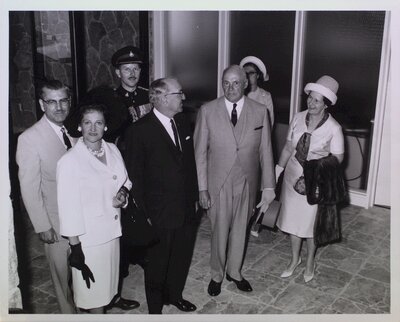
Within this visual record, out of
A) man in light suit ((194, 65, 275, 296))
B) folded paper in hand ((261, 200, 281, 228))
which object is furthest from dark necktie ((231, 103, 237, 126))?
folded paper in hand ((261, 200, 281, 228))

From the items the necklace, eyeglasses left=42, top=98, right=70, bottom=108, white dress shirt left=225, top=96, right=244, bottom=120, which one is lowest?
the necklace

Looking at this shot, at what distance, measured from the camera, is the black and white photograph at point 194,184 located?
1899 millimetres

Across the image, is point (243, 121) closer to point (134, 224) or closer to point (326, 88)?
point (326, 88)

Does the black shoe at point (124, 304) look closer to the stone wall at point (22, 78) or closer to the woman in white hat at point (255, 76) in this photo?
the woman in white hat at point (255, 76)

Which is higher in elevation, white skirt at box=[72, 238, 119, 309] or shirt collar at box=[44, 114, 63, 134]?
shirt collar at box=[44, 114, 63, 134]

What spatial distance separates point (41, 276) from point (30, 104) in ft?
5.18

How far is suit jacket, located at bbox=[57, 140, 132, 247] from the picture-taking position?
1780 millimetres

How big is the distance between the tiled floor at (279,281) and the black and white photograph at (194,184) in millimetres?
11

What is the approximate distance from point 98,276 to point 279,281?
1184mm

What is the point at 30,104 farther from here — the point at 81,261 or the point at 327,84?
the point at 327,84

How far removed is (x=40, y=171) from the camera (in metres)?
1.87

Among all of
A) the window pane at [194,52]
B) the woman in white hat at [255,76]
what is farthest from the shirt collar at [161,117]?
the window pane at [194,52]

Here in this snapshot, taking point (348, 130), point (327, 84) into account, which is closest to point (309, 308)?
point (327, 84)

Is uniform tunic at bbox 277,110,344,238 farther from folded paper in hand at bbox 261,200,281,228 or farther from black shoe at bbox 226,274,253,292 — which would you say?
black shoe at bbox 226,274,253,292
